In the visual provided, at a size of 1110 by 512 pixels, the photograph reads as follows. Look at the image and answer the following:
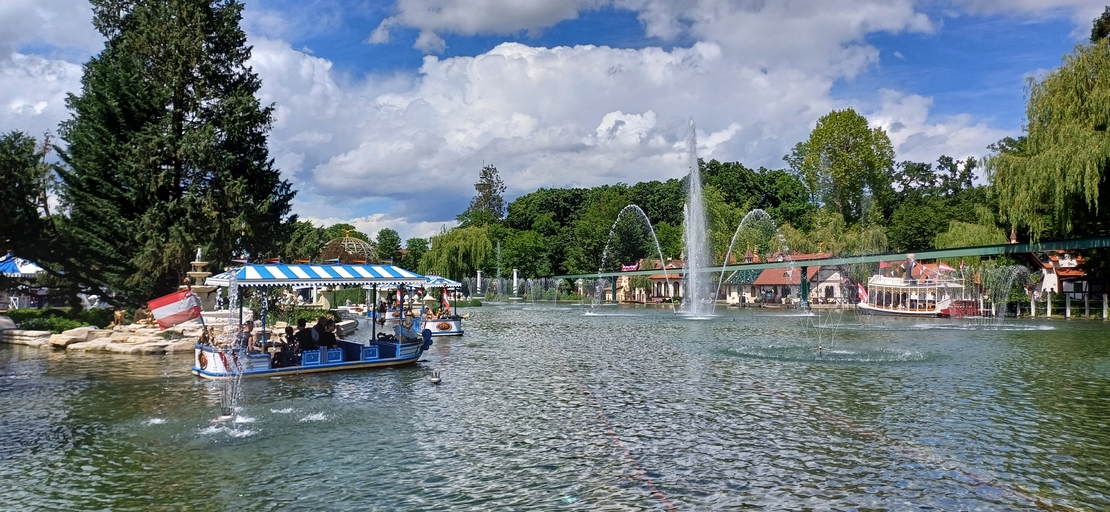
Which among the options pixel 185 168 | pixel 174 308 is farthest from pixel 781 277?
pixel 174 308

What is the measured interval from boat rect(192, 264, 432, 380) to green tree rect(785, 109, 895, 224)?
219 ft

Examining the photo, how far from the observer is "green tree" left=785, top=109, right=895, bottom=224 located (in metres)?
79.3

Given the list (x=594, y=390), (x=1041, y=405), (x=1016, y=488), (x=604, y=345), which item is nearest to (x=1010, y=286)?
(x=604, y=345)

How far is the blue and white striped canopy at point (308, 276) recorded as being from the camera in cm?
1944

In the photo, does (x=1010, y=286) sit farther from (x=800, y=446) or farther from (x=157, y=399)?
(x=157, y=399)

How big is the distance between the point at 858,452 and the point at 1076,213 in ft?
133

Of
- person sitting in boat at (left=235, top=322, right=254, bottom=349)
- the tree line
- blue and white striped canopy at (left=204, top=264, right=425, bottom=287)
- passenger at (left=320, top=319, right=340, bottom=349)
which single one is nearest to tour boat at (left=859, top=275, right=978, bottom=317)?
the tree line

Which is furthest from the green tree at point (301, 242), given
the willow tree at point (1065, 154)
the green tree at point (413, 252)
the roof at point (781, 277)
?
the green tree at point (413, 252)

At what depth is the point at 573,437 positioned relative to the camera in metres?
13.3

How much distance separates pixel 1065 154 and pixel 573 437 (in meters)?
39.9

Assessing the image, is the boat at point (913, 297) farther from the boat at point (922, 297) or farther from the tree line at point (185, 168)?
the tree line at point (185, 168)

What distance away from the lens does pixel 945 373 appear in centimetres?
2116

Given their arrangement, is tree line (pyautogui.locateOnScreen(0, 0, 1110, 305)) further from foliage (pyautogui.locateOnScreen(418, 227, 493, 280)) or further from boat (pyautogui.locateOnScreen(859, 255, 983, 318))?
foliage (pyautogui.locateOnScreen(418, 227, 493, 280))

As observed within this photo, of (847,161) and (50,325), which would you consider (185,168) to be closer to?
(50,325)
